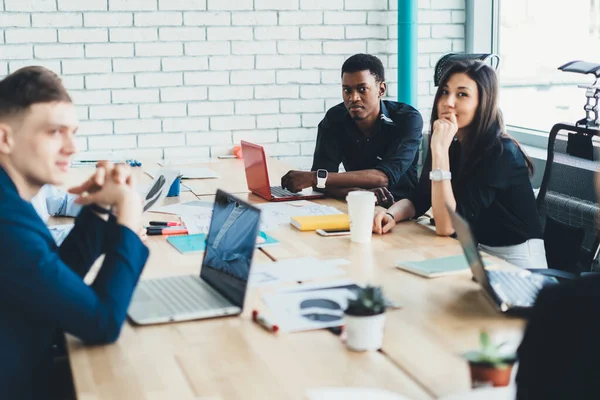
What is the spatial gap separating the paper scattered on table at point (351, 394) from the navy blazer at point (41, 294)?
49 cm

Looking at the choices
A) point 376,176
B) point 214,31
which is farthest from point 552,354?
point 214,31

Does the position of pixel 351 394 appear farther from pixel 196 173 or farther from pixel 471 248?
pixel 196 173

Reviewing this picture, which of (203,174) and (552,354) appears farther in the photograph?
(203,174)

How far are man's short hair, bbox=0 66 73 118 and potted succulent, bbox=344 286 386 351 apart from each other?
2.57ft

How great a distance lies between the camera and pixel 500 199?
9.55ft

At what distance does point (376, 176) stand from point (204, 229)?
3.46 ft

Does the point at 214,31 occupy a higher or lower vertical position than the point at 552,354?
higher

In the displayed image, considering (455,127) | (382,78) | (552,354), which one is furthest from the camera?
(382,78)

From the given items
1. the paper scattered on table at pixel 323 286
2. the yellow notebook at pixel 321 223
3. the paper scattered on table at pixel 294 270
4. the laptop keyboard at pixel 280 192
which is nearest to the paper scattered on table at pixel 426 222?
the yellow notebook at pixel 321 223

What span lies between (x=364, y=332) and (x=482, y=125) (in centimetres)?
149

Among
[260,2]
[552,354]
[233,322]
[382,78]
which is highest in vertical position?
[260,2]

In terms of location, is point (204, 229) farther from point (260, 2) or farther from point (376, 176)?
point (260, 2)

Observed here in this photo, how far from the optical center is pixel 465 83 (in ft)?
9.82

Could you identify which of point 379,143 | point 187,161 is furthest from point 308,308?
point 187,161
